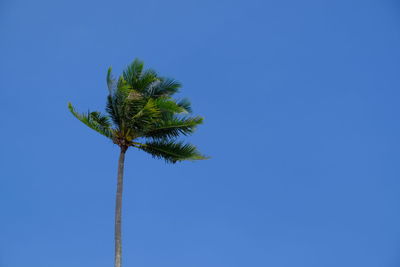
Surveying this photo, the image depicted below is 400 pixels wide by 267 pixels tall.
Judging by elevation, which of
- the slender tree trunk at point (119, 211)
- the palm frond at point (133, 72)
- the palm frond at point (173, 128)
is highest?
the palm frond at point (133, 72)

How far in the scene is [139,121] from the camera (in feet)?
63.3

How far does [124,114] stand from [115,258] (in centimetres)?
569

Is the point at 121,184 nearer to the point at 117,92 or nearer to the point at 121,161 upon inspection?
the point at 121,161

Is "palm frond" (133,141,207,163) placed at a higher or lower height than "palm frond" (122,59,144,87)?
lower

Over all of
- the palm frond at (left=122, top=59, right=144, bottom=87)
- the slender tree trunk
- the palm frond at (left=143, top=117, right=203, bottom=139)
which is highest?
the palm frond at (left=122, top=59, right=144, bottom=87)

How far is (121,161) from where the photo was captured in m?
19.5

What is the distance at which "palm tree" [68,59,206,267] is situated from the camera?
19.1 m

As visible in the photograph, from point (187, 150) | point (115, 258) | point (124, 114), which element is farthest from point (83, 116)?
point (115, 258)

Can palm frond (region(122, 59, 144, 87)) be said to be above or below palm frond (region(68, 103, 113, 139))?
above

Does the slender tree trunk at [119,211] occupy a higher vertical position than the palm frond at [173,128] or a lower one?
lower

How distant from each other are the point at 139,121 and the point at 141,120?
125 mm

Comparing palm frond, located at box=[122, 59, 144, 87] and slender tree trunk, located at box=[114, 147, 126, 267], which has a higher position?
palm frond, located at box=[122, 59, 144, 87]

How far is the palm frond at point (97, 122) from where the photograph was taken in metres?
19.0

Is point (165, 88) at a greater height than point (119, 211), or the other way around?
point (165, 88)
